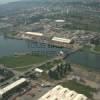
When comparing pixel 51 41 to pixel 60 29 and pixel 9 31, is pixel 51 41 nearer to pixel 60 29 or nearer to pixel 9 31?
pixel 60 29

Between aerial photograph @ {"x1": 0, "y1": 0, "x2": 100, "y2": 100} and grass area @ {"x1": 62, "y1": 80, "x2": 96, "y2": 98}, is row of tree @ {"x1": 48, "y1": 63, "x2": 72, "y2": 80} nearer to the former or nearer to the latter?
aerial photograph @ {"x1": 0, "y1": 0, "x2": 100, "y2": 100}

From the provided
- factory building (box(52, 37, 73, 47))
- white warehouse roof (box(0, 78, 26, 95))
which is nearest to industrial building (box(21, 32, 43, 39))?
factory building (box(52, 37, 73, 47))

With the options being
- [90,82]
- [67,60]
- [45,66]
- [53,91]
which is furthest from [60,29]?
[53,91]

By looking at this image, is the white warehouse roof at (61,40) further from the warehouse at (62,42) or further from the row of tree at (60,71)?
the row of tree at (60,71)

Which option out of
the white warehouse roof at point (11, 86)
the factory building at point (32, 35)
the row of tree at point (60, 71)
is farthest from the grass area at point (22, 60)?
the factory building at point (32, 35)

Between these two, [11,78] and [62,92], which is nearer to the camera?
[62,92]

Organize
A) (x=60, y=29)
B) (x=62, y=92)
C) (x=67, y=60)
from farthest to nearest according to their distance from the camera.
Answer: (x=60, y=29) → (x=67, y=60) → (x=62, y=92)

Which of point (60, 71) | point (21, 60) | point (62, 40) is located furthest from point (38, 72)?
point (62, 40)

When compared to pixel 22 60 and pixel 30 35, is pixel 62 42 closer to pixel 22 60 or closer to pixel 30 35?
pixel 30 35
